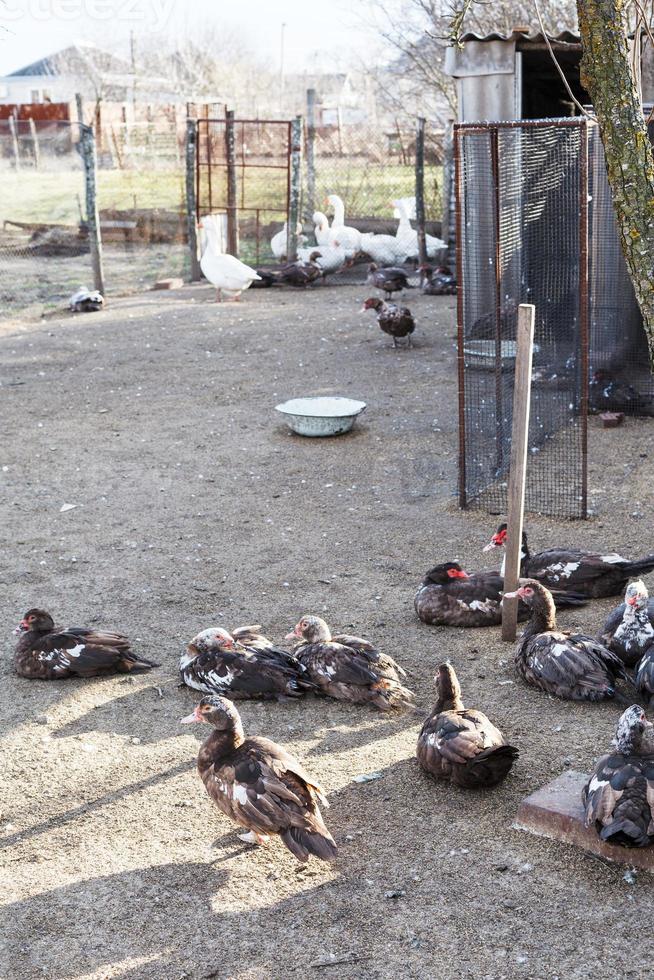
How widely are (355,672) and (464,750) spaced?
944 mm

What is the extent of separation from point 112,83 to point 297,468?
53.3 meters

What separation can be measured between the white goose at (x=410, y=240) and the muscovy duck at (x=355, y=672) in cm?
1372

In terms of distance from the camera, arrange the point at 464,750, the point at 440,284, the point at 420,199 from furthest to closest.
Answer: the point at 420,199
the point at 440,284
the point at 464,750

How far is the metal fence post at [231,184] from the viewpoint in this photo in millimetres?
17656

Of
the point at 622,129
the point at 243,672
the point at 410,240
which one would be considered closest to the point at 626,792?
the point at 243,672

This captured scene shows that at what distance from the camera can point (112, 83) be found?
56344 millimetres

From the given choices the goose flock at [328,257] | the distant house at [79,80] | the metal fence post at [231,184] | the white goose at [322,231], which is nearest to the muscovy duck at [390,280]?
the goose flock at [328,257]

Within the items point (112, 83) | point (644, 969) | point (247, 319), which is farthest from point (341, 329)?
point (112, 83)

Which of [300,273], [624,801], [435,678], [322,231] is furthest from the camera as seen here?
[322,231]

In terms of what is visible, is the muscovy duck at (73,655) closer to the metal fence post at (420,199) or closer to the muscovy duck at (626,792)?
the muscovy duck at (626,792)

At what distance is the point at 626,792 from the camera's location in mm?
A: 3666

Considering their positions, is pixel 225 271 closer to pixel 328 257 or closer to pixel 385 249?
pixel 328 257

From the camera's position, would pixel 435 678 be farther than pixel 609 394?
Answer: No

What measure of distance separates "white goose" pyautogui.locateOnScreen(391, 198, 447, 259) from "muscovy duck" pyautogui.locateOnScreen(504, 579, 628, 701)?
13653mm
